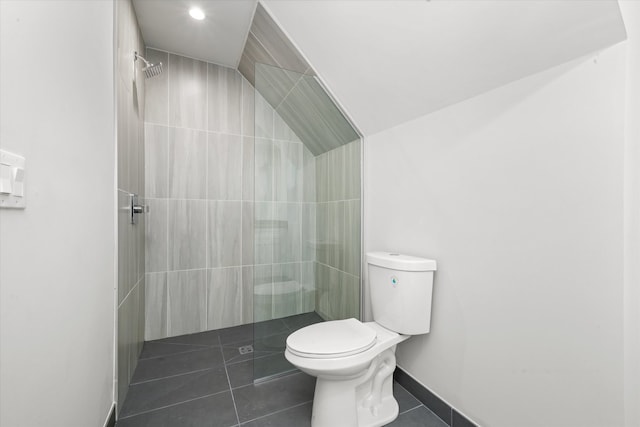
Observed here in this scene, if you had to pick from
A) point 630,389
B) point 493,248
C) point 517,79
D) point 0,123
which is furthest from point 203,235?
point 630,389

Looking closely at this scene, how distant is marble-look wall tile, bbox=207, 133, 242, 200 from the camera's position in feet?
7.96

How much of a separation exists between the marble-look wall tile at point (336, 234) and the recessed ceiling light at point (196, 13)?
161cm

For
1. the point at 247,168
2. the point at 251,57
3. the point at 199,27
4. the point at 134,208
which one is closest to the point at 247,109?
the point at 251,57

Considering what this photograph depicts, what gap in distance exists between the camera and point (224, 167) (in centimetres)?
247

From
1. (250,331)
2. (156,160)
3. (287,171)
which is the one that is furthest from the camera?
(250,331)

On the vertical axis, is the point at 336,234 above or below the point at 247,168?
below

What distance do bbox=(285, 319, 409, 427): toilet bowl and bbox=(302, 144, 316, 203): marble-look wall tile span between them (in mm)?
841

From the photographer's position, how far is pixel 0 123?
1.81ft

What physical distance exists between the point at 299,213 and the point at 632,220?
1.50 meters

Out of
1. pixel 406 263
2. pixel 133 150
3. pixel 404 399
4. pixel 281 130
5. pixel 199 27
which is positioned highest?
pixel 199 27

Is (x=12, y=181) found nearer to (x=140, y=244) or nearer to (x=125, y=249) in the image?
(x=125, y=249)

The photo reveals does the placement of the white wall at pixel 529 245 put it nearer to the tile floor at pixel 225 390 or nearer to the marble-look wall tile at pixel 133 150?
the tile floor at pixel 225 390

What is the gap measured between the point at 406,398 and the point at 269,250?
121cm

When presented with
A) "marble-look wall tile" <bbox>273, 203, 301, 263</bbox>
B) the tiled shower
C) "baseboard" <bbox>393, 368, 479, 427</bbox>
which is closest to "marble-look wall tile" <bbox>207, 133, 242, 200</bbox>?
the tiled shower
